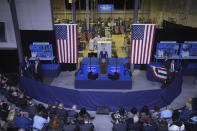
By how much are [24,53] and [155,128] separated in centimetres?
965

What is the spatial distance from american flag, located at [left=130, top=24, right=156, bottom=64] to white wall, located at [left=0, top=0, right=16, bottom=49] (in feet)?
24.1

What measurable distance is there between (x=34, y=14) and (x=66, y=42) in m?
2.49

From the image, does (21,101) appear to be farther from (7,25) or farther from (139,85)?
(139,85)

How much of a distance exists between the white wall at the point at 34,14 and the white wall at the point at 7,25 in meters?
0.55

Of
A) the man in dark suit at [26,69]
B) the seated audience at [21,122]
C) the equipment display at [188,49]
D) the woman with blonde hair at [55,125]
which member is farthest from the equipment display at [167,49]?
the seated audience at [21,122]

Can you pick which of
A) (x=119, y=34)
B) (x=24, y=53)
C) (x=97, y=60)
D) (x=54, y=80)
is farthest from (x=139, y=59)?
(x=119, y=34)

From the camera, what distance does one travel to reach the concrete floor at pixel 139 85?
356 inches

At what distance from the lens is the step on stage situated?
37.4ft

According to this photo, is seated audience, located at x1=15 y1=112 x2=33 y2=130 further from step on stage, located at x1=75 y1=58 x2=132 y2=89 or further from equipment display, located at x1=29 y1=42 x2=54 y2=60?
equipment display, located at x1=29 y1=42 x2=54 y2=60

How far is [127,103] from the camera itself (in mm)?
9281

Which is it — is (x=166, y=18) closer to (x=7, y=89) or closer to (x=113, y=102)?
(x=113, y=102)

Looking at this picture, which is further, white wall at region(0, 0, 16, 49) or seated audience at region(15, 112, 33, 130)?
white wall at region(0, 0, 16, 49)

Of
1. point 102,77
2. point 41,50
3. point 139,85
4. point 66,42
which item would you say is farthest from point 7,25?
point 139,85

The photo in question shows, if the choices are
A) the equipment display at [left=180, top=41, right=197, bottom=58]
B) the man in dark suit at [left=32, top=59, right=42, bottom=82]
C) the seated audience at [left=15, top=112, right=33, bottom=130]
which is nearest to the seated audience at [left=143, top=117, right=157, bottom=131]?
the seated audience at [left=15, top=112, right=33, bottom=130]
